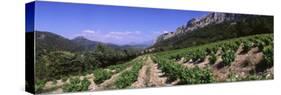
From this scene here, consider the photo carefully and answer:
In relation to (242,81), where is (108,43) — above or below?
above

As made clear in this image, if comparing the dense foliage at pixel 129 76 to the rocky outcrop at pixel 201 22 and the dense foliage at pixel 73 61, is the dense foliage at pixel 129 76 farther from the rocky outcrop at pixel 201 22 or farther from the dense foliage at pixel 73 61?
the rocky outcrop at pixel 201 22

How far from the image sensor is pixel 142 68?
5242mm

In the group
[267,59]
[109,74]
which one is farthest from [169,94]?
[267,59]

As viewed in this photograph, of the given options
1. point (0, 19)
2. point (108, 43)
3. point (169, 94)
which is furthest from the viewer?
point (169, 94)

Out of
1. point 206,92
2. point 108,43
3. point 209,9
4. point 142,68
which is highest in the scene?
point 209,9

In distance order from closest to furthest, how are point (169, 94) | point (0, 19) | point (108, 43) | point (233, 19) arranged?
point (0, 19), point (108, 43), point (169, 94), point (233, 19)

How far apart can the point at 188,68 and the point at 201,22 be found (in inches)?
26.1

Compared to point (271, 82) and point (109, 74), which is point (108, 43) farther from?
point (271, 82)

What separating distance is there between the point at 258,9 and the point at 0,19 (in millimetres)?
3629

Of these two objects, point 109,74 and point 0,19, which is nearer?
point 0,19

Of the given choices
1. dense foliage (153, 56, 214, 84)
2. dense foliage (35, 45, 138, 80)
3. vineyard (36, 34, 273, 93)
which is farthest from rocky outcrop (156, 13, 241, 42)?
dense foliage (35, 45, 138, 80)

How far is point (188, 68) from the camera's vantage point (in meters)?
5.53

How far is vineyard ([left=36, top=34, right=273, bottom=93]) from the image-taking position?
4.92 meters

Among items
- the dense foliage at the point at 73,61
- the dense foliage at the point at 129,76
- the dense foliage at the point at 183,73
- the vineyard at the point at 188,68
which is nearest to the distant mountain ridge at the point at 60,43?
the dense foliage at the point at 73,61
